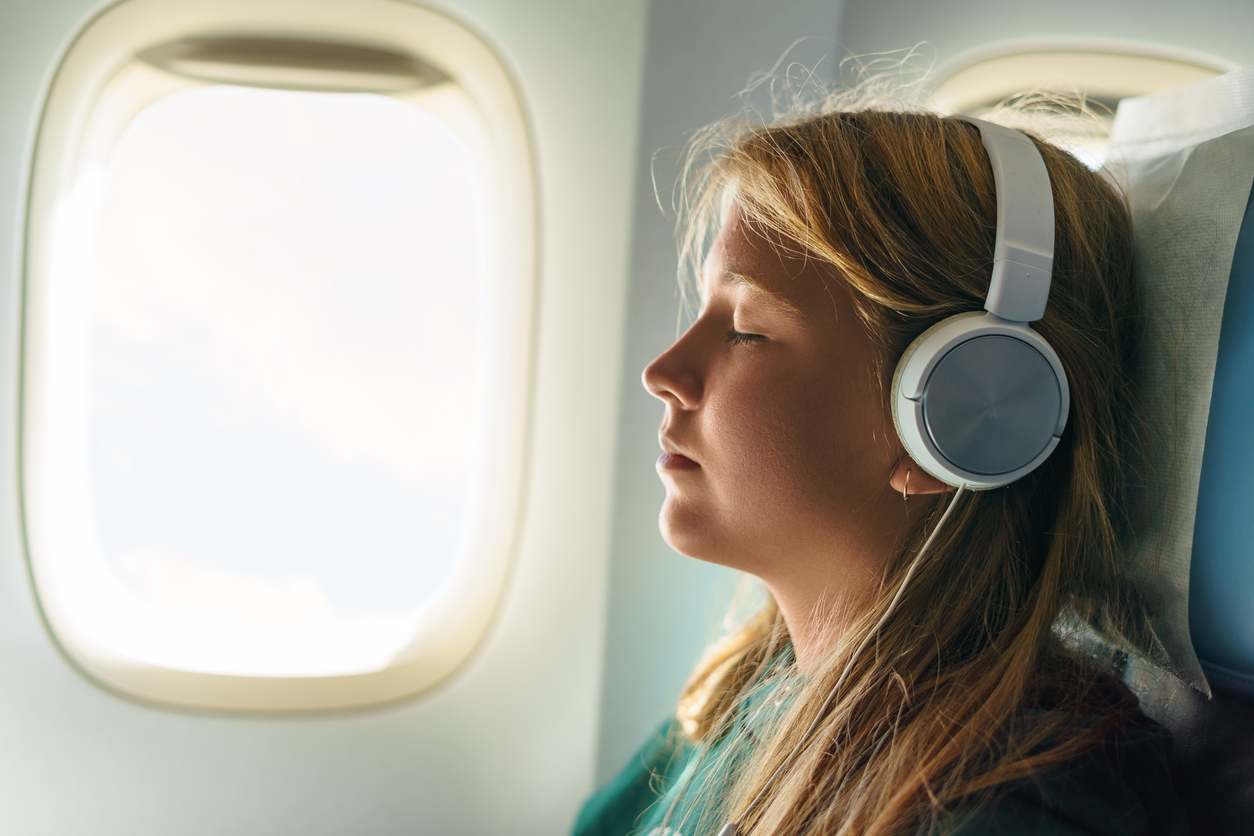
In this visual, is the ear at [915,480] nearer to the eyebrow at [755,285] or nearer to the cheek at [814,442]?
the cheek at [814,442]

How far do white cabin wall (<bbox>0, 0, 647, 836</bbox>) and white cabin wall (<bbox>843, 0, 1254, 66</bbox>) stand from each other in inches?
15.3

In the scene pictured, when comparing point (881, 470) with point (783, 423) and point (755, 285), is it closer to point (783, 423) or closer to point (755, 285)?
point (783, 423)

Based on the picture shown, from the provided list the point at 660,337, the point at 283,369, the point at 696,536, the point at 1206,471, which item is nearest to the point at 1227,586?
the point at 1206,471

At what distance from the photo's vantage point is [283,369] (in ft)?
4.38

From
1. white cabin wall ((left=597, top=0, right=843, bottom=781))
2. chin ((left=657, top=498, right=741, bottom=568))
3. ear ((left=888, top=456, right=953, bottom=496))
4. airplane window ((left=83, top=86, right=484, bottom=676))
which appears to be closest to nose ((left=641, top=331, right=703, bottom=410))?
chin ((left=657, top=498, right=741, bottom=568))

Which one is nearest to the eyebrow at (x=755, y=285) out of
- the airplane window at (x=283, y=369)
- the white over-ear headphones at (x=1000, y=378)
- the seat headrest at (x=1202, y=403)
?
the white over-ear headphones at (x=1000, y=378)

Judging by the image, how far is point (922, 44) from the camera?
A: 1218mm

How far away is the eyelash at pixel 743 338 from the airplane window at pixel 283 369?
0.60 m

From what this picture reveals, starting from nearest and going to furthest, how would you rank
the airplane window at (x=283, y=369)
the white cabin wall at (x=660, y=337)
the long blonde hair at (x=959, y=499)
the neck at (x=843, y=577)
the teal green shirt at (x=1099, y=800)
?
the teal green shirt at (x=1099, y=800) → the long blonde hair at (x=959, y=499) → the neck at (x=843, y=577) → the white cabin wall at (x=660, y=337) → the airplane window at (x=283, y=369)

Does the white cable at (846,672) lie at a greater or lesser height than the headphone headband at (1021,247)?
lesser

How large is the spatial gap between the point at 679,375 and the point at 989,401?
325 mm

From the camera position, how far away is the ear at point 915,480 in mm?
766

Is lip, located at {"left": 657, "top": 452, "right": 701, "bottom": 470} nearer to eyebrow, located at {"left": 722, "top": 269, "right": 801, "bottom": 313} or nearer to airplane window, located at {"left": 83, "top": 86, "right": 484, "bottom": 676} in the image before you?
eyebrow, located at {"left": 722, "top": 269, "right": 801, "bottom": 313}

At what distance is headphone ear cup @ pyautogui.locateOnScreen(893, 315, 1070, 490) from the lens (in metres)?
0.65
